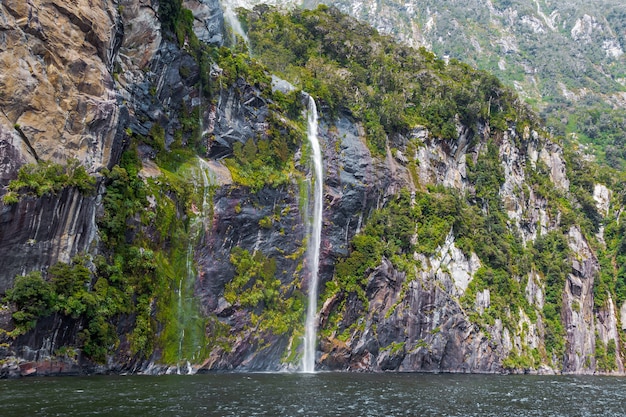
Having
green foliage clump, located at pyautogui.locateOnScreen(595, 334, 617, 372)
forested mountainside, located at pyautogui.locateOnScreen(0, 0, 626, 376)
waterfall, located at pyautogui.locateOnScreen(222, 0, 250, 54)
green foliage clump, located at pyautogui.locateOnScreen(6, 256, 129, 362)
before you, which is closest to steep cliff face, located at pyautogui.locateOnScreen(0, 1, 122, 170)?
forested mountainside, located at pyautogui.locateOnScreen(0, 0, 626, 376)

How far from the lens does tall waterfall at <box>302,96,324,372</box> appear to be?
42.2 metres

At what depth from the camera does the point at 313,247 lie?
149 ft

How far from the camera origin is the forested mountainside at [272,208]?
28094mm

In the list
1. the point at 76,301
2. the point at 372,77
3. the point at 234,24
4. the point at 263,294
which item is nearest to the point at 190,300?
the point at 263,294

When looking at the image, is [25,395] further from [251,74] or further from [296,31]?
[296,31]

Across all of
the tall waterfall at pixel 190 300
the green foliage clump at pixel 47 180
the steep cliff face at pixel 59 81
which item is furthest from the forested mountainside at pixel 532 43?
the green foliage clump at pixel 47 180

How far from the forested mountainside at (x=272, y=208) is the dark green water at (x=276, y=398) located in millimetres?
5294

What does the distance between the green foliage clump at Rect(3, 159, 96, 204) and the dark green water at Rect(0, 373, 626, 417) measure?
30.5 feet

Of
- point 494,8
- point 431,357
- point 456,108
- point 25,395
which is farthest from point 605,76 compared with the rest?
point 25,395

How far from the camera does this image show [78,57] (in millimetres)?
30781

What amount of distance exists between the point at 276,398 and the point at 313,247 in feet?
74.3

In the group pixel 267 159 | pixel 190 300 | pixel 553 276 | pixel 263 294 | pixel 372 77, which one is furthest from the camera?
pixel 372 77

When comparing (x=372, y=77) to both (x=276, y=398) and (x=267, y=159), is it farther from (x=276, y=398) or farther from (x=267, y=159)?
(x=276, y=398)

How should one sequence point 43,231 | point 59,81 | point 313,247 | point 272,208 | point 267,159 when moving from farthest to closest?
1. point 313,247
2. point 267,159
3. point 272,208
4. point 59,81
5. point 43,231
